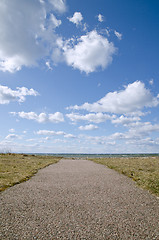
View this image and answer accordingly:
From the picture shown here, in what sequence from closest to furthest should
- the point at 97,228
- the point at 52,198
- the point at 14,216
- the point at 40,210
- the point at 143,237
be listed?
the point at 143,237 < the point at 97,228 < the point at 14,216 < the point at 40,210 < the point at 52,198

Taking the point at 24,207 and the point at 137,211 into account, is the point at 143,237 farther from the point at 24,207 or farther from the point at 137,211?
the point at 24,207

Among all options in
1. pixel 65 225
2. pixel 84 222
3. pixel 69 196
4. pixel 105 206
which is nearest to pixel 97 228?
pixel 84 222

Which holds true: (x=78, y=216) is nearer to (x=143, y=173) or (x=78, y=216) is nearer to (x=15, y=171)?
(x=143, y=173)

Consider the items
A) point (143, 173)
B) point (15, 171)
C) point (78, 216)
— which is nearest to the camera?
point (78, 216)

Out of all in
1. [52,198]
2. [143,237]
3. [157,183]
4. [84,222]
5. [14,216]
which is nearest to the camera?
[143,237]

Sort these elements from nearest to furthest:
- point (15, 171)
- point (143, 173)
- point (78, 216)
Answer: point (78, 216), point (143, 173), point (15, 171)

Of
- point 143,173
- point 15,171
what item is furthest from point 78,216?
point 15,171

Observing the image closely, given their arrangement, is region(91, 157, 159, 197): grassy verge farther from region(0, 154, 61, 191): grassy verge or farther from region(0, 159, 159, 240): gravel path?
region(0, 154, 61, 191): grassy verge

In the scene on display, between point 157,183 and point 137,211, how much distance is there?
16.4 ft

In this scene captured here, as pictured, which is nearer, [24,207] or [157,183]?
[24,207]

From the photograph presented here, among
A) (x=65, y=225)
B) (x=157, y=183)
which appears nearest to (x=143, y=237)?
(x=65, y=225)

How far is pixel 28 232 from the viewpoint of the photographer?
4465mm

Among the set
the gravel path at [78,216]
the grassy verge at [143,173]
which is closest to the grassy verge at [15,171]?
the gravel path at [78,216]

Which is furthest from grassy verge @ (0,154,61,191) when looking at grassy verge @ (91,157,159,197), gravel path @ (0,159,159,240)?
grassy verge @ (91,157,159,197)
